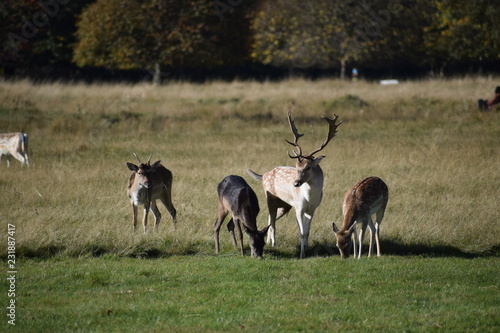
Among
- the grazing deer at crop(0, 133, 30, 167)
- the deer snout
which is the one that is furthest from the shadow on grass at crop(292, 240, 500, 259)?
the grazing deer at crop(0, 133, 30, 167)

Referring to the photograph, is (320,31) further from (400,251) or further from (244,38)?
(400,251)

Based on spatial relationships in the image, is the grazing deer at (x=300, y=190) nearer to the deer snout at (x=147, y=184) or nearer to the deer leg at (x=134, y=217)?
the deer snout at (x=147, y=184)

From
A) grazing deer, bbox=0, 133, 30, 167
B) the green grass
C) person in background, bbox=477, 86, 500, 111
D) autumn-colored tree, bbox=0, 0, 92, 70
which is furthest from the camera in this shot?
autumn-colored tree, bbox=0, 0, 92, 70

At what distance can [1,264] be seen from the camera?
9.11 metres

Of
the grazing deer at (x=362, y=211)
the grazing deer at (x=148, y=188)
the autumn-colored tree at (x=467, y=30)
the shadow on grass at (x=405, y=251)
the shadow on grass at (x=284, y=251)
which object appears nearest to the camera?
the grazing deer at (x=362, y=211)

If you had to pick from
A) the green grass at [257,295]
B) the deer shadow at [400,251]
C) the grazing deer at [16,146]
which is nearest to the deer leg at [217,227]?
the green grass at [257,295]

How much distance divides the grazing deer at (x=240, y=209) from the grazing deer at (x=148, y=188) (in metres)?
1.14

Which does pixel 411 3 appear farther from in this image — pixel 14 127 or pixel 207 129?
pixel 14 127

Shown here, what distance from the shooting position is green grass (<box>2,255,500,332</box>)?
6848 millimetres

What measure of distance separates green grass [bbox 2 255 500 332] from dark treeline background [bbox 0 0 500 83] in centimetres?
2420

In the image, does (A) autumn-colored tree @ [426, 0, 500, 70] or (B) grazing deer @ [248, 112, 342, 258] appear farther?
(A) autumn-colored tree @ [426, 0, 500, 70]

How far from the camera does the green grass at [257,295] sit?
685 cm

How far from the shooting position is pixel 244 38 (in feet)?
135

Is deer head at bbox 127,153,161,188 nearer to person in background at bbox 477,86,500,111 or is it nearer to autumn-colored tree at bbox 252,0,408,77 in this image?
person in background at bbox 477,86,500,111
